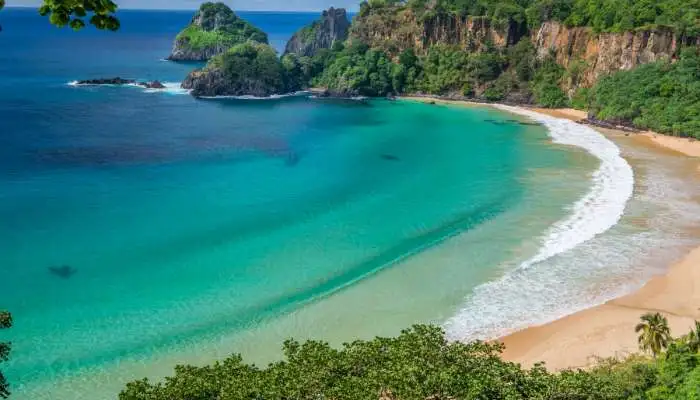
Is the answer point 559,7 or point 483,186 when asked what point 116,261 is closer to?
point 483,186

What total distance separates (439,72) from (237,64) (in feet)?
100

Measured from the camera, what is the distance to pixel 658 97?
71.0 metres

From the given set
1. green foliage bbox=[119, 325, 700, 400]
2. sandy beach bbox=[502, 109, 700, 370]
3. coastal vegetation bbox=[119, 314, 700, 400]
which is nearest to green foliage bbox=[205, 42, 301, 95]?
sandy beach bbox=[502, 109, 700, 370]

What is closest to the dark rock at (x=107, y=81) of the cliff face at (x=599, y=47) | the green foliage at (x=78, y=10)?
the cliff face at (x=599, y=47)

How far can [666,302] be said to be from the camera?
1208 inches

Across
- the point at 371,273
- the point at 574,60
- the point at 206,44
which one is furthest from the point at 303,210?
the point at 206,44

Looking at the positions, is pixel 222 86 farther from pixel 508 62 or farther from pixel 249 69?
pixel 508 62

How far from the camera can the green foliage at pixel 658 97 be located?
6694 centimetres

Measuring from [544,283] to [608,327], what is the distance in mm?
4889

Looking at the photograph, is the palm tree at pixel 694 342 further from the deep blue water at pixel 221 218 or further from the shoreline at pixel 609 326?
Answer: the deep blue water at pixel 221 218

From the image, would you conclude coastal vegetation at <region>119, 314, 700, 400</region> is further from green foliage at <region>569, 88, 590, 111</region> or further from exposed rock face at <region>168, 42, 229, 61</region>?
exposed rock face at <region>168, 42, 229, 61</region>

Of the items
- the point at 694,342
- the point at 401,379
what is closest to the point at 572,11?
the point at 694,342

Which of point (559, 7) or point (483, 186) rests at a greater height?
point (559, 7)

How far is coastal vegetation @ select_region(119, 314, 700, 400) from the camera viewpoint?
53.5 ft
